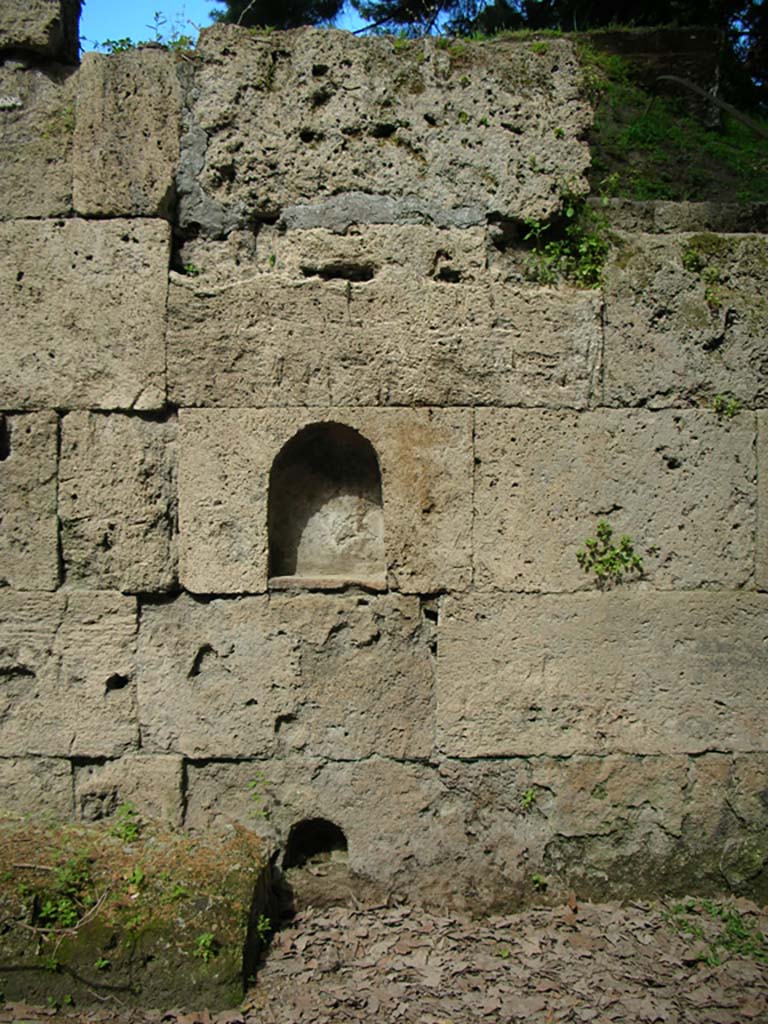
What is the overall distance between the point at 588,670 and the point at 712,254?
199 cm

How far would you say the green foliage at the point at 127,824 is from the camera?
3660mm

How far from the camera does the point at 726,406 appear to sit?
3.77 m

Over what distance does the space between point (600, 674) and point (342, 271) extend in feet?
7.17

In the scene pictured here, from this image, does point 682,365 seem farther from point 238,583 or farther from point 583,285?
point 238,583

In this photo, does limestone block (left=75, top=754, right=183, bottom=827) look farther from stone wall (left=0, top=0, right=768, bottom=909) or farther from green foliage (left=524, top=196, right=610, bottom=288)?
green foliage (left=524, top=196, right=610, bottom=288)

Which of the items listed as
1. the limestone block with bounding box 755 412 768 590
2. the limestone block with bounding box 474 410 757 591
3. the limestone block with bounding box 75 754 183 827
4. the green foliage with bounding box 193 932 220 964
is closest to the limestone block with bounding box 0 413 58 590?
the limestone block with bounding box 75 754 183 827

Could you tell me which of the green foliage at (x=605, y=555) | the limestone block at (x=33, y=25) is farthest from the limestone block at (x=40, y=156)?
the green foliage at (x=605, y=555)

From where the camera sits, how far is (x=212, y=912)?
3232 mm

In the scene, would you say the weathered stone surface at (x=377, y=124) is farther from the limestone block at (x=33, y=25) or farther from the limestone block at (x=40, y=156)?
the limestone block at (x=33, y=25)

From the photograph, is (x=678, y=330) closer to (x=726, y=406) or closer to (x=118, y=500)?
(x=726, y=406)

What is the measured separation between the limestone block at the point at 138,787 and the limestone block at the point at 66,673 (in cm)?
10

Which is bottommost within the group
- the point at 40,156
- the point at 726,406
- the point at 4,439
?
the point at 4,439

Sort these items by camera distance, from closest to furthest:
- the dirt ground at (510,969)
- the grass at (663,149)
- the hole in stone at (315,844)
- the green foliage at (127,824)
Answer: the dirt ground at (510,969)
the green foliage at (127,824)
the hole in stone at (315,844)
the grass at (663,149)

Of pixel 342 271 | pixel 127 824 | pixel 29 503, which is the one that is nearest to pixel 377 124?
pixel 342 271
